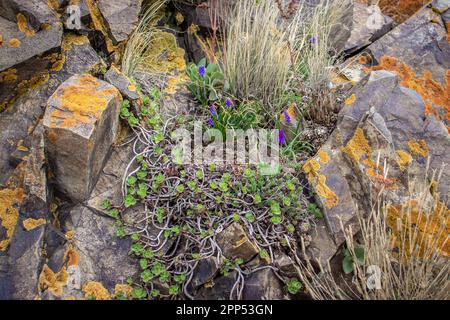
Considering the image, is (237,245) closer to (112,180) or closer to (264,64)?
(112,180)

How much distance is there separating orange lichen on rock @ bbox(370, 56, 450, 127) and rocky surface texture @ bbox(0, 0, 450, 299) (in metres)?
0.11

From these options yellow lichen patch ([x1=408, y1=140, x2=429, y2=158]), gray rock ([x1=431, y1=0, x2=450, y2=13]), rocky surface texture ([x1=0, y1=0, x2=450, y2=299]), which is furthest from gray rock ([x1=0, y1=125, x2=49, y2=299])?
gray rock ([x1=431, y1=0, x2=450, y2=13])

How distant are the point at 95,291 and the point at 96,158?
2.90 ft

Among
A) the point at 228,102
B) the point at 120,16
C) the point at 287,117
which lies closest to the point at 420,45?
the point at 287,117

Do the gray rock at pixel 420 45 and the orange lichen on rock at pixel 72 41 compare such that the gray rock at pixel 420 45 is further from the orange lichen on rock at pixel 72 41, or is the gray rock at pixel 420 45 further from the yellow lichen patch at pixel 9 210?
the yellow lichen patch at pixel 9 210

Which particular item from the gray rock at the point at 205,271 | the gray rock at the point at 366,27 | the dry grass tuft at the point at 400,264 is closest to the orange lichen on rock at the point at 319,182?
the dry grass tuft at the point at 400,264

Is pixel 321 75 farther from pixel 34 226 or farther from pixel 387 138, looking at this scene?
pixel 34 226

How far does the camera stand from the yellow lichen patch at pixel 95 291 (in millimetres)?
2627

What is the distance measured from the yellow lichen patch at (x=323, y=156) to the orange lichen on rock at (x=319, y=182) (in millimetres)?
46

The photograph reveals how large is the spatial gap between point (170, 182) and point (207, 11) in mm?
2174

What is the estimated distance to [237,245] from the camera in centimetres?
276

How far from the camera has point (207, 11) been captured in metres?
4.41

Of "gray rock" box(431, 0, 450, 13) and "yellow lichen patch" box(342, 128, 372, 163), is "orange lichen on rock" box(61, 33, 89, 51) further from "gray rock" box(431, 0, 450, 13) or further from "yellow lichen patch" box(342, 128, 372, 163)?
"gray rock" box(431, 0, 450, 13)

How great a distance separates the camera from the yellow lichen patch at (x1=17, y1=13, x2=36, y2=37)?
10.8 ft
